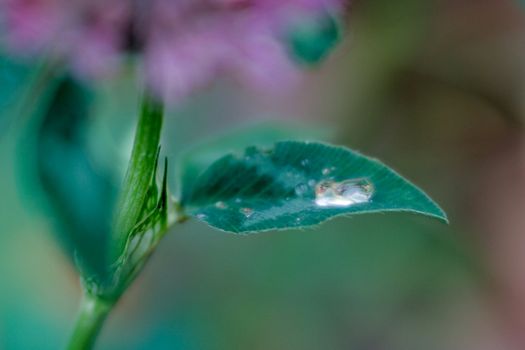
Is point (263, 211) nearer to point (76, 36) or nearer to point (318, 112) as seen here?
point (76, 36)

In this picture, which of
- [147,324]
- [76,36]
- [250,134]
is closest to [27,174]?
[76,36]

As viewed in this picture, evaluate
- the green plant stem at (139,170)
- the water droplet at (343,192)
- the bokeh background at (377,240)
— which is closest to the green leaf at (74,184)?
the green plant stem at (139,170)

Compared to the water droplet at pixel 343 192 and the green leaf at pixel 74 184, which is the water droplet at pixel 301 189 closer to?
the water droplet at pixel 343 192

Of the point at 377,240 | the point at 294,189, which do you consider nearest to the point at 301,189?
the point at 294,189

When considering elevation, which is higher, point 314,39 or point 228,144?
point 314,39

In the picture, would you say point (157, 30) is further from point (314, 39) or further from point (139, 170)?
point (314, 39)

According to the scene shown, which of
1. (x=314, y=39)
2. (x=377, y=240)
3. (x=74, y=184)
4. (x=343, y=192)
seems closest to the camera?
(x=74, y=184)
